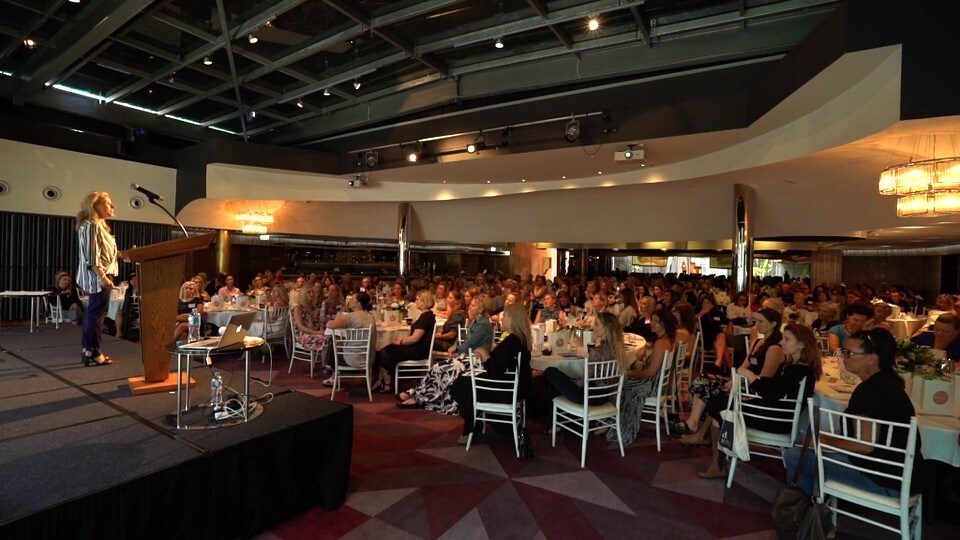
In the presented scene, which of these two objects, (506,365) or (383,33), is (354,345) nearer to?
(506,365)

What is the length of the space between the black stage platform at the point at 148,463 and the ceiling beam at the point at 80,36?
4492 millimetres

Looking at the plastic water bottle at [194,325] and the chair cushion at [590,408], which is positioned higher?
the plastic water bottle at [194,325]

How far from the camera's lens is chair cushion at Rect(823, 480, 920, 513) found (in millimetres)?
2670

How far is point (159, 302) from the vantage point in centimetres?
356

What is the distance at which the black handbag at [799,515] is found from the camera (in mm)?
2680

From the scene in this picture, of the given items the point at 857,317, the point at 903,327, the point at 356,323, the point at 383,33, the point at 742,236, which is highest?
the point at 383,33

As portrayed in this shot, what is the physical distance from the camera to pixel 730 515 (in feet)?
11.1

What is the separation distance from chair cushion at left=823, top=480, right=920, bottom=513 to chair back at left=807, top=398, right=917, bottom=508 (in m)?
0.02

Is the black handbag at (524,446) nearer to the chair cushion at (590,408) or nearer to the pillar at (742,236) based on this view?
the chair cushion at (590,408)

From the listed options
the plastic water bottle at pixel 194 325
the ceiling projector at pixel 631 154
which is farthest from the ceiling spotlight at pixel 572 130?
the plastic water bottle at pixel 194 325

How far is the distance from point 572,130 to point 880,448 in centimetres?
551

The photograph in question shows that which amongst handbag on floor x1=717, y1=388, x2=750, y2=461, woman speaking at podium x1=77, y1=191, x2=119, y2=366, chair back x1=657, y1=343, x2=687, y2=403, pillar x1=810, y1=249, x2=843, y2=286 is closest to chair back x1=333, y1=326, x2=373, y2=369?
woman speaking at podium x1=77, y1=191, x2=119, y2=366

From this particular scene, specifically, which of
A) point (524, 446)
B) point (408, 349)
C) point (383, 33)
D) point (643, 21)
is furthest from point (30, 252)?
point (643, 21)

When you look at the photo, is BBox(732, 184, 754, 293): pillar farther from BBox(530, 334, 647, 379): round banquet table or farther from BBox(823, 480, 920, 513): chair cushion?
BBox(823, 480, 920, 513): chair cushion
